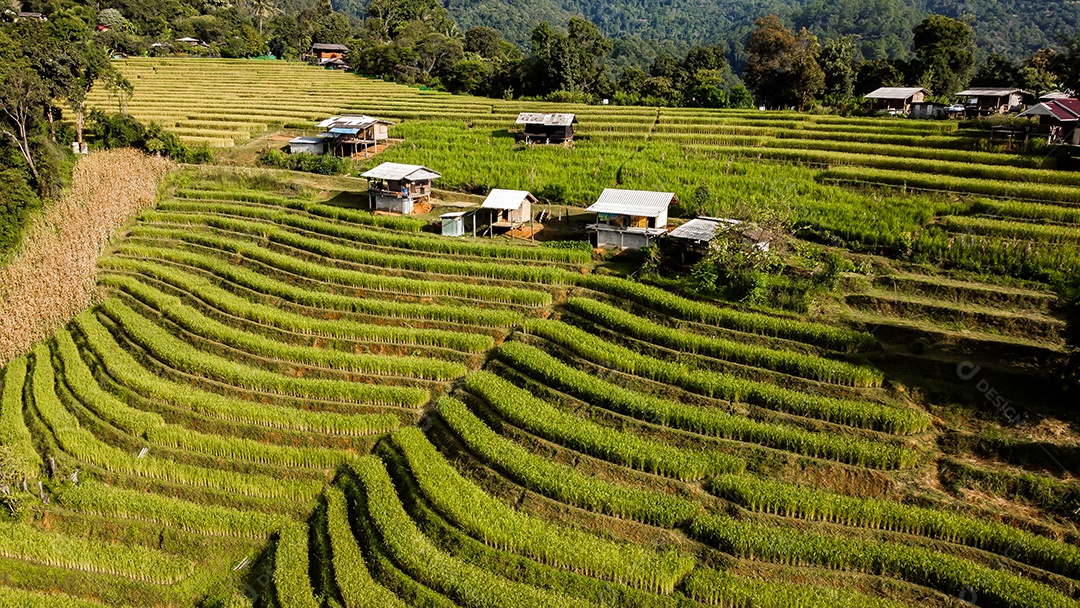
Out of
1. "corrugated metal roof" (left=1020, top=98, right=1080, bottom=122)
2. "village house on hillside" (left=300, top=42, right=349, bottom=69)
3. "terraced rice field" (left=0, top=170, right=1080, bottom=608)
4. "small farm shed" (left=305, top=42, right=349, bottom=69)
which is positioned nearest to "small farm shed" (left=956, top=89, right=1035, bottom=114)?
"corrugated metal roof" (left=1020, top=98, right=1080, bottom=122)

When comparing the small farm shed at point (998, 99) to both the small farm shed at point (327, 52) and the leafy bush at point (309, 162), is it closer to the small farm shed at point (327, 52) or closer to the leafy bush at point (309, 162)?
the leafy bush at point (309, 162)

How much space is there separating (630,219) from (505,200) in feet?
22.7

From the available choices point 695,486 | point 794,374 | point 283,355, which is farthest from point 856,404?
point 283,355

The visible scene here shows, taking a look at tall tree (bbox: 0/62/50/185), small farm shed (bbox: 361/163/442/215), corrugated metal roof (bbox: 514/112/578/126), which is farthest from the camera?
corrugated metal roof (bbox: 514/112/578/126)

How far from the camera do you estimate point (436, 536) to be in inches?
834

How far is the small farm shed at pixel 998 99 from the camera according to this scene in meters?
52.7

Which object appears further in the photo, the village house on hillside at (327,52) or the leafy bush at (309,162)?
the village house on hillside at (327,52)

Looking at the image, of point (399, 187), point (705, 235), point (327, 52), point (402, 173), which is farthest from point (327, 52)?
point (705, 235)

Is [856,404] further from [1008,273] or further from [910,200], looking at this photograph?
[910,200]

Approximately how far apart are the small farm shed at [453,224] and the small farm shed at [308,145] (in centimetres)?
1800

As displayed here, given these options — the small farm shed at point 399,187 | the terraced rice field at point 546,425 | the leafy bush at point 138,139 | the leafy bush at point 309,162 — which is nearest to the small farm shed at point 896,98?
the terraced rice field at point 546,425

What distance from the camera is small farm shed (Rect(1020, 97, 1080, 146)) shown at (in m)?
38.3

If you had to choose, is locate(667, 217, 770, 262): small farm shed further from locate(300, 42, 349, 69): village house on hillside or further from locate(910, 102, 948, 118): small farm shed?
locate(300, 42, 349, 69): village house on hillside

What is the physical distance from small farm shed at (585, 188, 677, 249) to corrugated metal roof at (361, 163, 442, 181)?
11.0 meters
